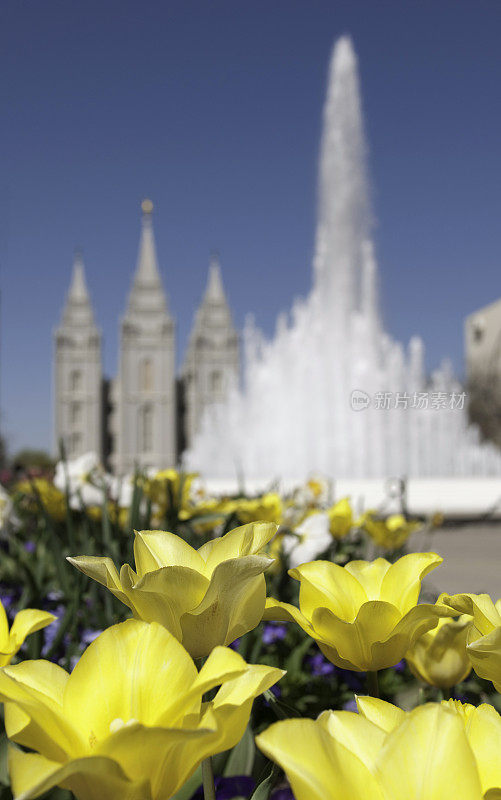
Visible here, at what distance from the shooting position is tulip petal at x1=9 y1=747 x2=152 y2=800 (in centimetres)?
32

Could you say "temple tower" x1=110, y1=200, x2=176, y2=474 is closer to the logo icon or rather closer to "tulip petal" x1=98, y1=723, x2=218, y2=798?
the logo icon

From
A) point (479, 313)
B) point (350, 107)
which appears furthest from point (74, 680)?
point (479, 313)

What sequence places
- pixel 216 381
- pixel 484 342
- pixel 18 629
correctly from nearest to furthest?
1. pixel 18 629
2. pixel 484 342
3. pixel 216 381

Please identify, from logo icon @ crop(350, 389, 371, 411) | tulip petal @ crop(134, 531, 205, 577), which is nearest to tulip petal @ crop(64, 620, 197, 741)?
tulip petal @ crop(134, 531, 205, 577)

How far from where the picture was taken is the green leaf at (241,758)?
3.44 ft

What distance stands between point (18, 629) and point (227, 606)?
0.60 ft

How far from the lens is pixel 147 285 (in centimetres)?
6053

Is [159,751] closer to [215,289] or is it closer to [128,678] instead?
[128,678]

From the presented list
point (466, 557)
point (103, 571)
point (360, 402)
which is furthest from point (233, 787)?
point (466, 557)

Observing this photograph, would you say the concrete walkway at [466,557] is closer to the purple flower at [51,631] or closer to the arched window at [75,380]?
the purple flower at [51,631]

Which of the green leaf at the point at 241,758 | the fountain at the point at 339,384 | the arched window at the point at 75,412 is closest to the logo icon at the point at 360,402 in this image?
the green leaf at the point at 241,758

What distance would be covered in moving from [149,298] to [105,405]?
31.7 ft

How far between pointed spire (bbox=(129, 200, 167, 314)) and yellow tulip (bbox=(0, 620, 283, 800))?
197ft

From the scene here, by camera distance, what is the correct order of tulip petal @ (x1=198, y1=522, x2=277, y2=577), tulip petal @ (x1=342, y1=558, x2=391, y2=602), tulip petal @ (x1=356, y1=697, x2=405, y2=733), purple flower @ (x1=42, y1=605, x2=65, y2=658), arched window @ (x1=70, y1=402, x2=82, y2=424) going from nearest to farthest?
tulip petal @ (x1=356, y1=697, x2=405, y2=733) → tulip petal @ (x1=198, y1=522, x2=277, y2=577) → tulip petal @ (x1=342, y1=558, x2=391, y2=602) → purple flower @ (x1=42, y1=605, x2=65, y2=658) → arched window @ (x1=70, y1=402, x2=82, y2=424)
